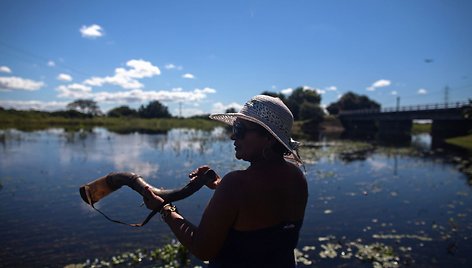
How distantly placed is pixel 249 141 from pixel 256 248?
709 millimetres

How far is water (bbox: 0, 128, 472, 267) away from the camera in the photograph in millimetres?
8766

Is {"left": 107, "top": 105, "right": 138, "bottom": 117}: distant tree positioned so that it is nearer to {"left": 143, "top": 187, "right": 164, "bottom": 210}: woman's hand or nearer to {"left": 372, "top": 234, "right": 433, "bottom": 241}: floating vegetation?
{"left": 372, "top": 234, "right": 433, "bottom": 241}: floating vegetation

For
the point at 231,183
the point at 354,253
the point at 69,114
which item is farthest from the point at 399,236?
the point at 69,114

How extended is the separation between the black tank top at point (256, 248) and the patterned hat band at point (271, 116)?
22.6 inches

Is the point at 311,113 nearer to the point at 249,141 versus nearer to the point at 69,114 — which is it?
the point at 69,114

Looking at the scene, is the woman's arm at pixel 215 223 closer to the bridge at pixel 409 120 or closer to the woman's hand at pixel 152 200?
the woman's hand at pixel 152 200

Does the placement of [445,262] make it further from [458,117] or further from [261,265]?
[458,117]

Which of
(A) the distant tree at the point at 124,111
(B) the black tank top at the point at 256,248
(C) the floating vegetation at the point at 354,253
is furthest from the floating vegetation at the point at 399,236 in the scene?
(A) the distant tree at the point at 124,111

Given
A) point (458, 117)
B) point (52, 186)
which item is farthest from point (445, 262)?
point (458, 117)

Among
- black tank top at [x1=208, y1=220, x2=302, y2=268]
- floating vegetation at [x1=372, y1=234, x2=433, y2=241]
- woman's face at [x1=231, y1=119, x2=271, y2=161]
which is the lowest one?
floating vegetation at [x1=372, y1=234, x2=433, y2=241]

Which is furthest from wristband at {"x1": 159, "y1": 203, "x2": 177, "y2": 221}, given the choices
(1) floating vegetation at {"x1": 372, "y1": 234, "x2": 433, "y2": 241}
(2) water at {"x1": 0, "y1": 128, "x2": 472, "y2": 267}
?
(1) floating vegetation at {"x1": 372, "y1": 234, "x2": 433, "y2": 241}

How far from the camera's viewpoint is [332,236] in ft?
33.2

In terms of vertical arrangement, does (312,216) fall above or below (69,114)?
below

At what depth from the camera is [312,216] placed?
1208 cm
